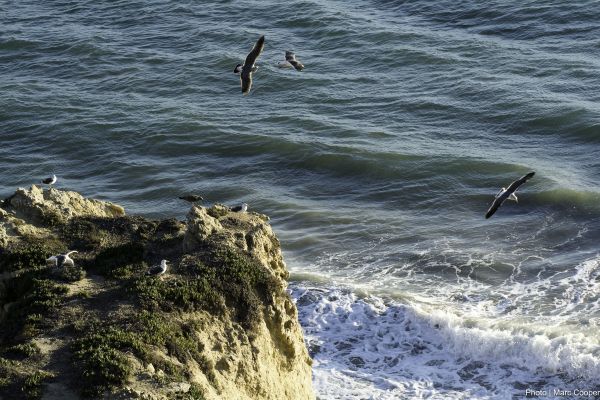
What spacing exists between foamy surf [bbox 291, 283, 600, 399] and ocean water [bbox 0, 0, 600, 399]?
0.17 ft

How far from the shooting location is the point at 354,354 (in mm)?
23109

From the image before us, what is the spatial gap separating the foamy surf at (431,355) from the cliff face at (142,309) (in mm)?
3687

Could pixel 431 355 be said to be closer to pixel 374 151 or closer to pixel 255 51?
pixel 255 51

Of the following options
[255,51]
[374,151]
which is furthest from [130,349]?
[374,151]

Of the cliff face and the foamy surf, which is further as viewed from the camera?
the foamy surf

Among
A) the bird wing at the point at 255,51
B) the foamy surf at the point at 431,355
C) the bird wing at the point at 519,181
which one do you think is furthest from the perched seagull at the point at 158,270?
the bird wing at the point at 519,181

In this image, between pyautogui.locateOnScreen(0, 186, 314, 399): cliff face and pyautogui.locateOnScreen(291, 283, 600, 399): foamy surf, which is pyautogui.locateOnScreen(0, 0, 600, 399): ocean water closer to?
pyautogui.locateOnScreen(291, 283, 600, 399): foamy surf

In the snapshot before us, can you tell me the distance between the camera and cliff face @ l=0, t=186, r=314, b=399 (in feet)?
47.5

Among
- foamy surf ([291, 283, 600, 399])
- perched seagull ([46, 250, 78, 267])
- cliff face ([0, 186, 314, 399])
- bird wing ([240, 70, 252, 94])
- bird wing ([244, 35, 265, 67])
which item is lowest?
foamy surf ([291, 283, 600, 399])

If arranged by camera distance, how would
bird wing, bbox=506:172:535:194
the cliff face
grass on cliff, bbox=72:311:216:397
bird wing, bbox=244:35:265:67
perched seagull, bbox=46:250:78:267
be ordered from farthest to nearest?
bird wing, bbox=244:35:265:67 → bird wing, bbox=506:172:535:194 → perched seagull, bbox=46:250:78:267 → the cliff face → grass on cliff, bbox=72:311:216:397

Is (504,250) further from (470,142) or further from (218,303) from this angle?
(218,303)

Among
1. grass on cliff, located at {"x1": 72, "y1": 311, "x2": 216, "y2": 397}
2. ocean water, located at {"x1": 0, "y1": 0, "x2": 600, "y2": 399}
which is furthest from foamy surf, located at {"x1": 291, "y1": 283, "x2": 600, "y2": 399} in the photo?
grass on cliff, located at {"x1": 72, "y1": 311, "x2": 216, "y2": 397}

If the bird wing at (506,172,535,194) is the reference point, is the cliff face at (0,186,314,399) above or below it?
below

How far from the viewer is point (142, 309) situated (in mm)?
16125
